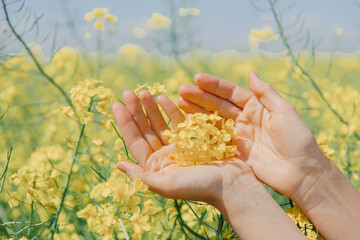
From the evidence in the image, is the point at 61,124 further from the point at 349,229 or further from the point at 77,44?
the point at 349,229

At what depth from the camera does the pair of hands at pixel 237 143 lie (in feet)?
2.57

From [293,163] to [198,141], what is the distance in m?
0.25

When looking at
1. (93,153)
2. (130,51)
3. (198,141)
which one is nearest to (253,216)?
(198,141)

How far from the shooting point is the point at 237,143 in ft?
3.21

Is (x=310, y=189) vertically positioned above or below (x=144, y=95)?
below

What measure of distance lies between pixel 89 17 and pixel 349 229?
127 cm

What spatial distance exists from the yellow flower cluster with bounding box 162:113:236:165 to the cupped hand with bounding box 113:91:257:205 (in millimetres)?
24

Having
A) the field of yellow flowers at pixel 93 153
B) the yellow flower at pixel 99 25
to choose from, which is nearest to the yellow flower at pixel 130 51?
the field of yellow flowers at pixel 93 153

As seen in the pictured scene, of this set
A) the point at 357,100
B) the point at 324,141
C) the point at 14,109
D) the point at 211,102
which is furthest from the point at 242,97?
the point at 14,109

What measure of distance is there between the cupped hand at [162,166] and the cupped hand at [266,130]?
0.06 m

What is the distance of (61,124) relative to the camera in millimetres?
1830

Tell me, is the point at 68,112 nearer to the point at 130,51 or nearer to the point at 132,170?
the point at 132,170

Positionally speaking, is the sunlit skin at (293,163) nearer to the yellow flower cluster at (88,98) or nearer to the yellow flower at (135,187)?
the yellow flower cluster at (88,98)

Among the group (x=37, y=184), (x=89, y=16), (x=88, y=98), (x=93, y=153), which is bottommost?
(x=93, y=153)
